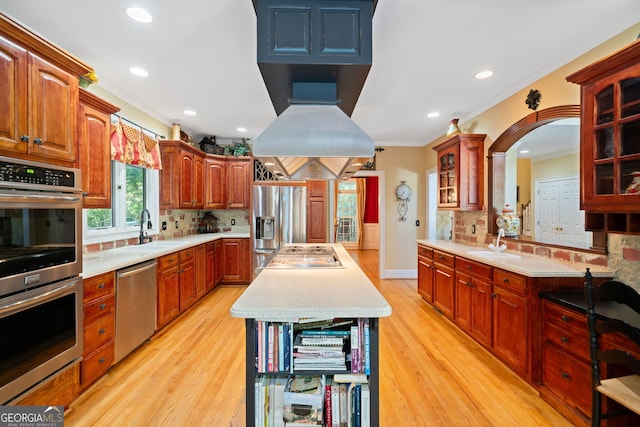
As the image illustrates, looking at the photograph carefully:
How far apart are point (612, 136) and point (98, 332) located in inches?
146

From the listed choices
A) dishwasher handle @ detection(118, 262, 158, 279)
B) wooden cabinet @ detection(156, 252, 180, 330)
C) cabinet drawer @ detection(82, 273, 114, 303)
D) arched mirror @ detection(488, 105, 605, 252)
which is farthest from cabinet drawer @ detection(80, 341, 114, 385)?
arched mirror @ detection(488, 105, 605, 252)

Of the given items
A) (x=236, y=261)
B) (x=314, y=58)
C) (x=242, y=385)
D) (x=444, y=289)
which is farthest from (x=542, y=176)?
(x=242, y=385)

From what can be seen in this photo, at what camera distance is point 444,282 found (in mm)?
3402

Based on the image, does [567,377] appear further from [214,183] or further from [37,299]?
[214,183]

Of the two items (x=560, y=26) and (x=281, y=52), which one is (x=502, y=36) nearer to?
(x=560, y=26)

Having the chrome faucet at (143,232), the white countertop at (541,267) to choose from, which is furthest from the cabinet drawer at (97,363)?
the white countertop at (541,267)

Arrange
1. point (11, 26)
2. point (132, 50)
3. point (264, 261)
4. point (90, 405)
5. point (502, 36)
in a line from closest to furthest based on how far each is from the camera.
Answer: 1. point (11, 26)
2. point (90, 405)
3. point (502, 36)
4. point (132, 50)
5. point (264, 261)

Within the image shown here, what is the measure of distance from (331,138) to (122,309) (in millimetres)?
2259

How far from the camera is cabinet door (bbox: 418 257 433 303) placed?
3.76 meters

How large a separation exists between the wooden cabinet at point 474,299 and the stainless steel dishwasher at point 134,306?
3128 millimetres

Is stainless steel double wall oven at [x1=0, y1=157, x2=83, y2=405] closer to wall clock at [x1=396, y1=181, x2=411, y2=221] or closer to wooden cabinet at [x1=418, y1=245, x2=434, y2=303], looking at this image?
wooden cabinet at [x1=418, y1=245, x2=434, y2=303]

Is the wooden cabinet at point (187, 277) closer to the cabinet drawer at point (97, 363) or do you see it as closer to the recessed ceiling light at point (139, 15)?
the cabinet drawer at point (97, 363)

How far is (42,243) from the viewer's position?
66.8 inches

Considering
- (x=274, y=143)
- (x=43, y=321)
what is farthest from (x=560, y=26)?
(x=43, y=321)
